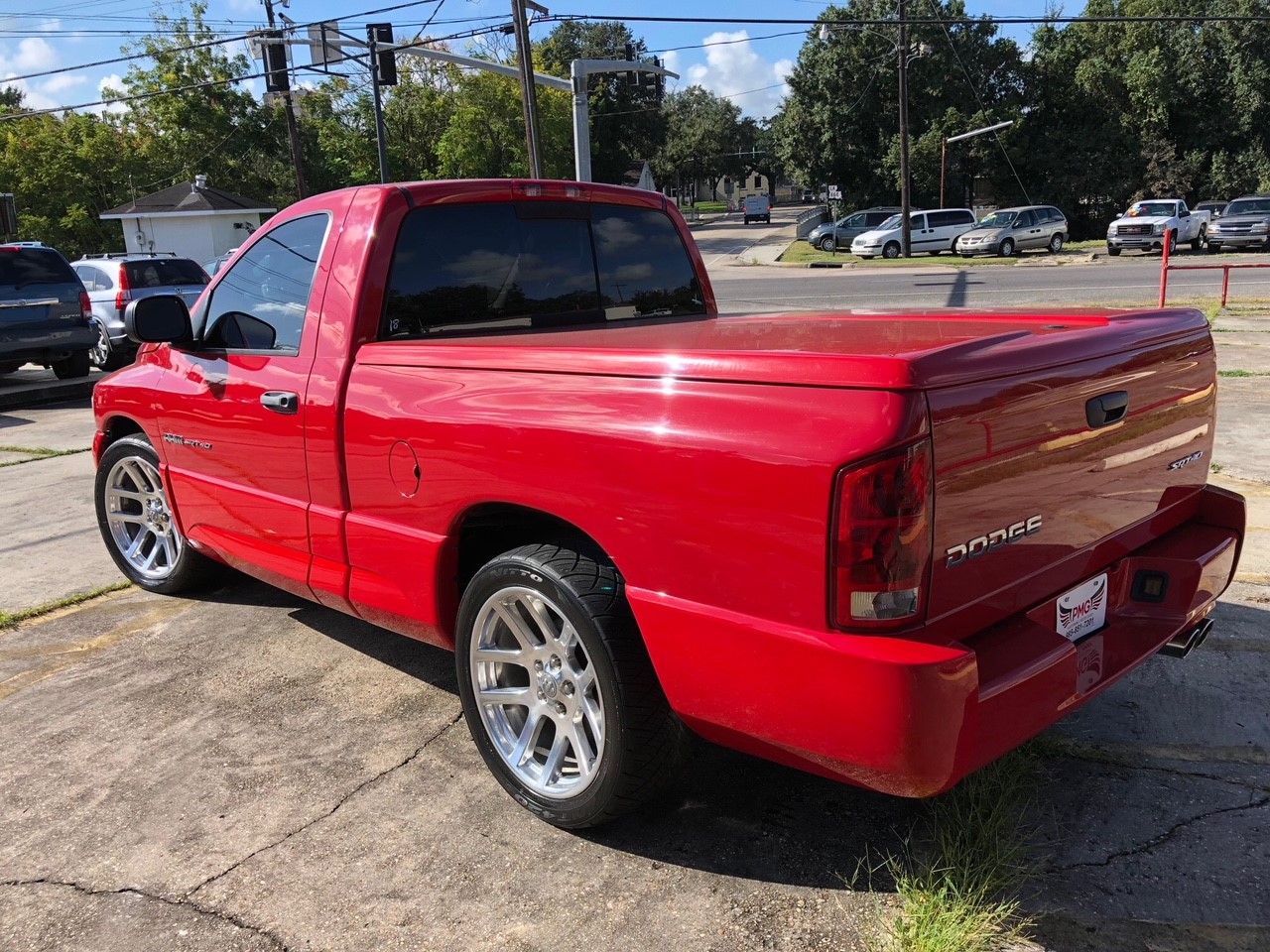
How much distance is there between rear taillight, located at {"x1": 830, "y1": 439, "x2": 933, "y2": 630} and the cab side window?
7.69 ft

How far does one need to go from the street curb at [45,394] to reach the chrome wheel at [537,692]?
11.5 metres

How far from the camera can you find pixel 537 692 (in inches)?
117

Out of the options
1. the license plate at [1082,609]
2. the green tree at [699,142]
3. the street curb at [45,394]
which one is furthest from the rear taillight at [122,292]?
the green tree at [699,142]

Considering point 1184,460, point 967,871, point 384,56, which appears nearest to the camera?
point 967,871

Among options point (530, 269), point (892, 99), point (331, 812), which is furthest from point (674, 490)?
point (892, 99)

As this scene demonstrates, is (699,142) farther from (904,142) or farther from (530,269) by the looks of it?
(530,269)

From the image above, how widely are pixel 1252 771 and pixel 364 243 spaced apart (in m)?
3.40

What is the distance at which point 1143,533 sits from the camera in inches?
116

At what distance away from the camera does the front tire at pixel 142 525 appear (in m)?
4.83

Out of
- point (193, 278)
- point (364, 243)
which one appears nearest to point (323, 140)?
point (193, 278)

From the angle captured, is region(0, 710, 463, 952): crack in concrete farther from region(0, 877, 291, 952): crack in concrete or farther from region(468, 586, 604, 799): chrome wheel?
region(468, 586, 604, 799): chrome wheel

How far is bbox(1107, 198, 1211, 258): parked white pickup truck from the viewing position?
100 feet

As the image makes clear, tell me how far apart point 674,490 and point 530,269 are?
1860 mm

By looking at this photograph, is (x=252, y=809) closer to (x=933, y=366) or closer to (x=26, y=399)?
(x=933, y=366)
